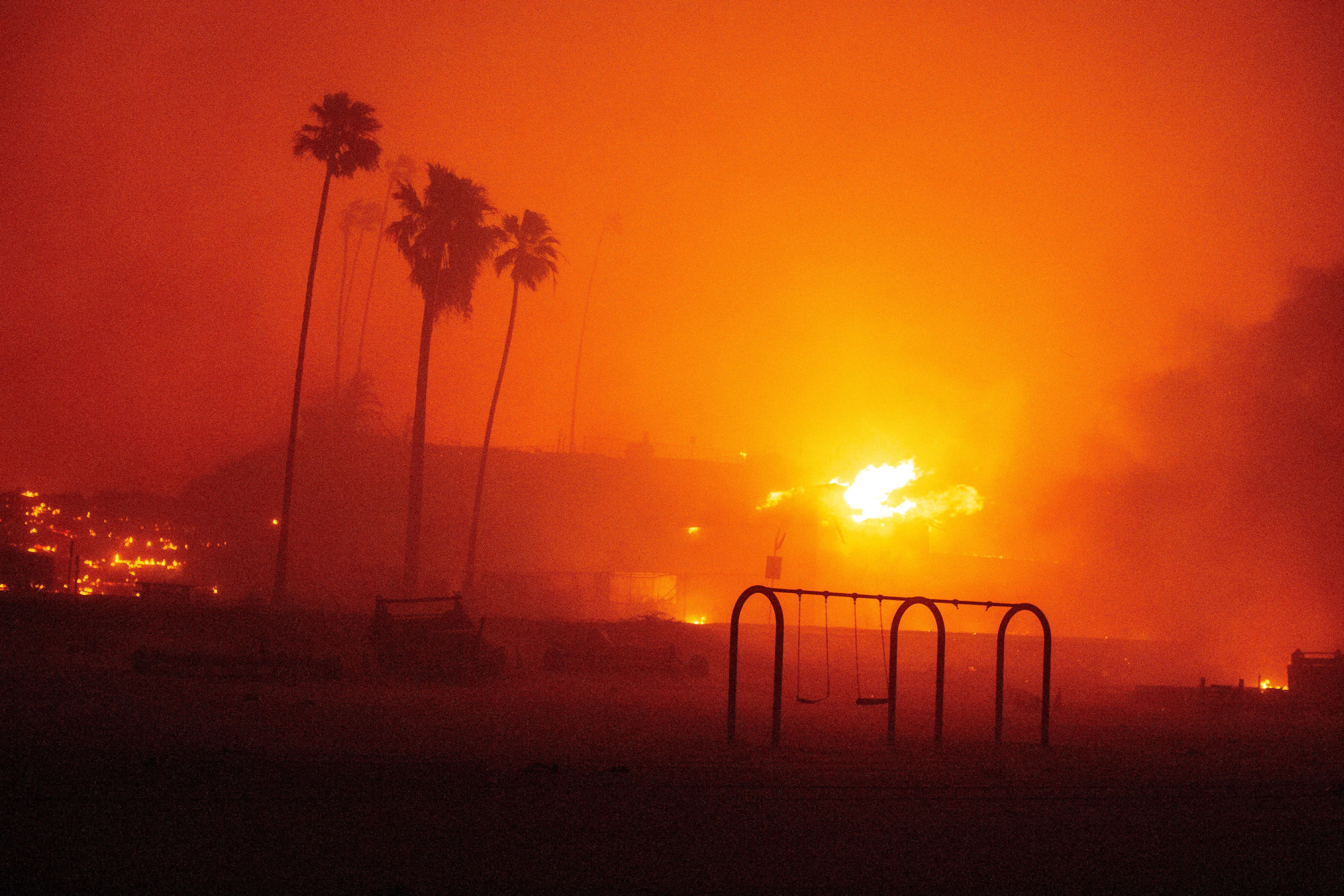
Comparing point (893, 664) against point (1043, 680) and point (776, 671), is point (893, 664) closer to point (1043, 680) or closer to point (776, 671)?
point (776, 671)

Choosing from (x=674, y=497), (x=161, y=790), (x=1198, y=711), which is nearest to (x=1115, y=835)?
(x=161, y=790)

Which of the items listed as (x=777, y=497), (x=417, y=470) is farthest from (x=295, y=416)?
(x=777, y=497)

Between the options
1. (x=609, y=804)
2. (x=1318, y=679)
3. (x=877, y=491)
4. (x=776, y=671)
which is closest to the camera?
(x=609, y=804)

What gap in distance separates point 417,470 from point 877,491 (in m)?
24.7

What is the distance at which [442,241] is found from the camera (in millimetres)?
42281

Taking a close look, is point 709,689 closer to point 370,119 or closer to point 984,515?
point 370,119

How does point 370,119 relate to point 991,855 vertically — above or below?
above

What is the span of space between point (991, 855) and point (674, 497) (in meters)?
49.4

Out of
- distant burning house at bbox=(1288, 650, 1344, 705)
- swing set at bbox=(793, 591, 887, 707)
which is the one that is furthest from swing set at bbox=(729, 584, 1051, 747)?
distant burning house at bbox=(1288, 650, 1344, 705)

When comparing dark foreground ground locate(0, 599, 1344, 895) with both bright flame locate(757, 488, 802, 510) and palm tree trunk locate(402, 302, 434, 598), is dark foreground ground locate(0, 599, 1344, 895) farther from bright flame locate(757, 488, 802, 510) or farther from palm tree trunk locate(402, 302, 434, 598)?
bright flame locate(757, 488, 802, 510)

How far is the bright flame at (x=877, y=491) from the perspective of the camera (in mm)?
53844

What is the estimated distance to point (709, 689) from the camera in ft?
83.5

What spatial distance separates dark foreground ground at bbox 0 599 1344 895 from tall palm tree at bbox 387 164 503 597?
26.2 m

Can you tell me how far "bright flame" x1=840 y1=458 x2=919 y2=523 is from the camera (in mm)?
53844
